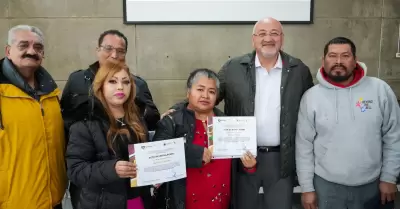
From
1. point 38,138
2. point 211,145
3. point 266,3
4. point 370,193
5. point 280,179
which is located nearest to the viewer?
point 38,138

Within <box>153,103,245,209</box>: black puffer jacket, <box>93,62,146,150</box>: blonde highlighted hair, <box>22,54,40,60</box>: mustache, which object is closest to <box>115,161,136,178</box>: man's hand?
<box>93,62,146,150</box>: blonde highlighted hair

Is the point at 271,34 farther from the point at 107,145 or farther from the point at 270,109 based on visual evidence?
the point at 107,145

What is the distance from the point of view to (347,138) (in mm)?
2367

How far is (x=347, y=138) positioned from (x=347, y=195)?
0.42 metres

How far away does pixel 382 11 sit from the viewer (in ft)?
15.8

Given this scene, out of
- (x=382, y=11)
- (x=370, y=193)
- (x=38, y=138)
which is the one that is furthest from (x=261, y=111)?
(x=382, y=11)

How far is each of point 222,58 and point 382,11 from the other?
2.44 metres

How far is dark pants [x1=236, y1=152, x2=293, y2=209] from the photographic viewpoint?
2.60 metres

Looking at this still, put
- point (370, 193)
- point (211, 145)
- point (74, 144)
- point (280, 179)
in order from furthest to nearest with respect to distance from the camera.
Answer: point (280, 179) < point (370, 193) < point (211, 145) < point (74, 144)

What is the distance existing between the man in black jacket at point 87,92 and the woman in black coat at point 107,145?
13 centimetres

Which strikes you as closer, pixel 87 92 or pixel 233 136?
pixel 233 136

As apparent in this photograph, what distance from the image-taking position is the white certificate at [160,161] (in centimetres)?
193

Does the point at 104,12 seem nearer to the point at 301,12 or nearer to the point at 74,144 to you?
the point at 301,12

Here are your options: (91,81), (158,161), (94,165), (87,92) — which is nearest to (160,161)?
(158,161)
